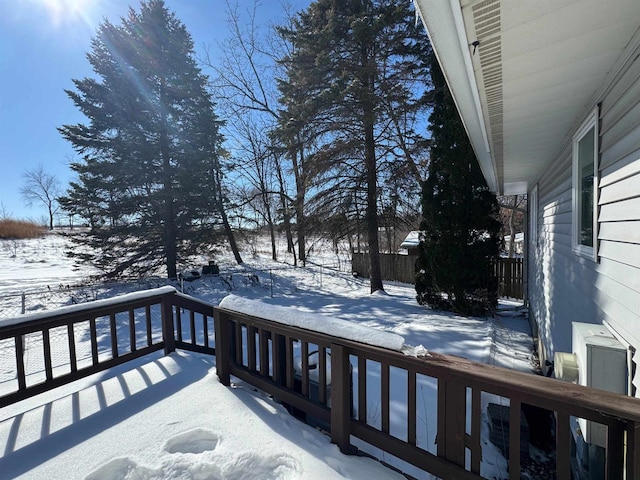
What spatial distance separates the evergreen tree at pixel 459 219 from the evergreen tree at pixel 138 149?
835cm

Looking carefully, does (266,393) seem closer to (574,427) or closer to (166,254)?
(574,427)

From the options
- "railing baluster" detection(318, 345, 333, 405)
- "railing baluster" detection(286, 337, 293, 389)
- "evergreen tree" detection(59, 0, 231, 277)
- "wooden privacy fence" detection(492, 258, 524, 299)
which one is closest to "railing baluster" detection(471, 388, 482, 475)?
"railing baluster" detection(318, 345, 333, 405)

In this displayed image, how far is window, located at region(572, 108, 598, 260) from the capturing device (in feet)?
8.22

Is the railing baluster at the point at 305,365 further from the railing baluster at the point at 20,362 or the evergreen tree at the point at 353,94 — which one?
the evergreen tree at the point at 353,94

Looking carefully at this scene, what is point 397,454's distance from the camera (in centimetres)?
175

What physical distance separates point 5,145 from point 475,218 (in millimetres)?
14780

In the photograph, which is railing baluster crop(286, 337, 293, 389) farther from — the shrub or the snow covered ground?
the shrub

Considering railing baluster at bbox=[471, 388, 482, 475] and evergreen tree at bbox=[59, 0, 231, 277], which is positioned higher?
evergreen tree at bbox=[59, 0, 231, 277]

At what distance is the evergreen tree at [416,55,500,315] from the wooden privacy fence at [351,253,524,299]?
0.58 meters

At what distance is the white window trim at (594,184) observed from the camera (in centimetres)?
224

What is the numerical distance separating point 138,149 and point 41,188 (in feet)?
66.8

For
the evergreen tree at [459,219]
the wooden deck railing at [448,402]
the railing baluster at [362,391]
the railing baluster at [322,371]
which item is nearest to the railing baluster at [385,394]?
the wooden deck railing at [448,402]

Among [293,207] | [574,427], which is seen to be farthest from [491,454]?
[293,207]

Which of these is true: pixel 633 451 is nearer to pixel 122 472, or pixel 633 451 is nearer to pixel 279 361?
pixel 279 361
